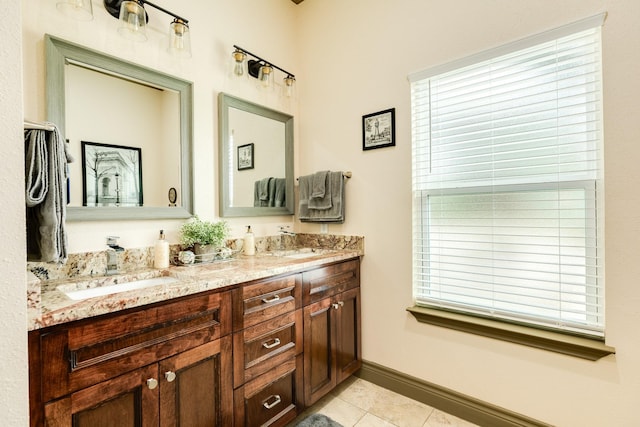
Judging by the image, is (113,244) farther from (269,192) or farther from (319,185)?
(319,185)

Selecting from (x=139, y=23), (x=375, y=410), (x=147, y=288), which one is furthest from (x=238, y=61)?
(x=375, y=410)

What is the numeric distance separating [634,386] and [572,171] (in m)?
1.04

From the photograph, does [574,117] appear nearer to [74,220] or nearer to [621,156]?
[621,156]

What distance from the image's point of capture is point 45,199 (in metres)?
0.99

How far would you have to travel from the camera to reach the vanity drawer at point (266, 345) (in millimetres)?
1423

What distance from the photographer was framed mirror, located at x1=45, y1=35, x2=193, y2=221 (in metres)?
1.45

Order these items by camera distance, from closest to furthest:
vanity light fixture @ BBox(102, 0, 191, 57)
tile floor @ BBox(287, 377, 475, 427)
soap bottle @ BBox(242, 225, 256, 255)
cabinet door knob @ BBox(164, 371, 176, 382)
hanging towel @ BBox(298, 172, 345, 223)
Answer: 1. cabinet door knob @ BBox(164, 371, 176, 382)
2. vanity light fixture @ BBox(102, 0, 191, 57)
3. tile floor @ BBox(287, 377, 475, 427)
4. soap bottle @ BBox(242, 225, 256, 255)
5. hanging towel @ BBox(298, 172, 345, 223)

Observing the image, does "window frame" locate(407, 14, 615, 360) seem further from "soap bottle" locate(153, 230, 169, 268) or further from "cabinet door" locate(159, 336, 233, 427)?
"soap bottle" locate(153, 230, 169, 268)

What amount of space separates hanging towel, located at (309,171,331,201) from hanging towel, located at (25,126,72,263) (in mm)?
1592

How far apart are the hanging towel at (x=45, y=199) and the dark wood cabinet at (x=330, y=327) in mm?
1162

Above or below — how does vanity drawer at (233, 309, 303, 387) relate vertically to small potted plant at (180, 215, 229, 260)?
below

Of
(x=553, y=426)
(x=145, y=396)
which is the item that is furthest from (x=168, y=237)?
(x=553, y=426)

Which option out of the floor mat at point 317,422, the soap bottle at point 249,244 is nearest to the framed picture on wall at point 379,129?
the soap bottle at point 249,244

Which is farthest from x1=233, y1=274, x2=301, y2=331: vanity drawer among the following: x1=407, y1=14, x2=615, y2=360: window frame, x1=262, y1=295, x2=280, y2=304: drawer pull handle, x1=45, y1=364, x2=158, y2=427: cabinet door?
x1=407, y1=14, x2=615, y2=360: window frame
